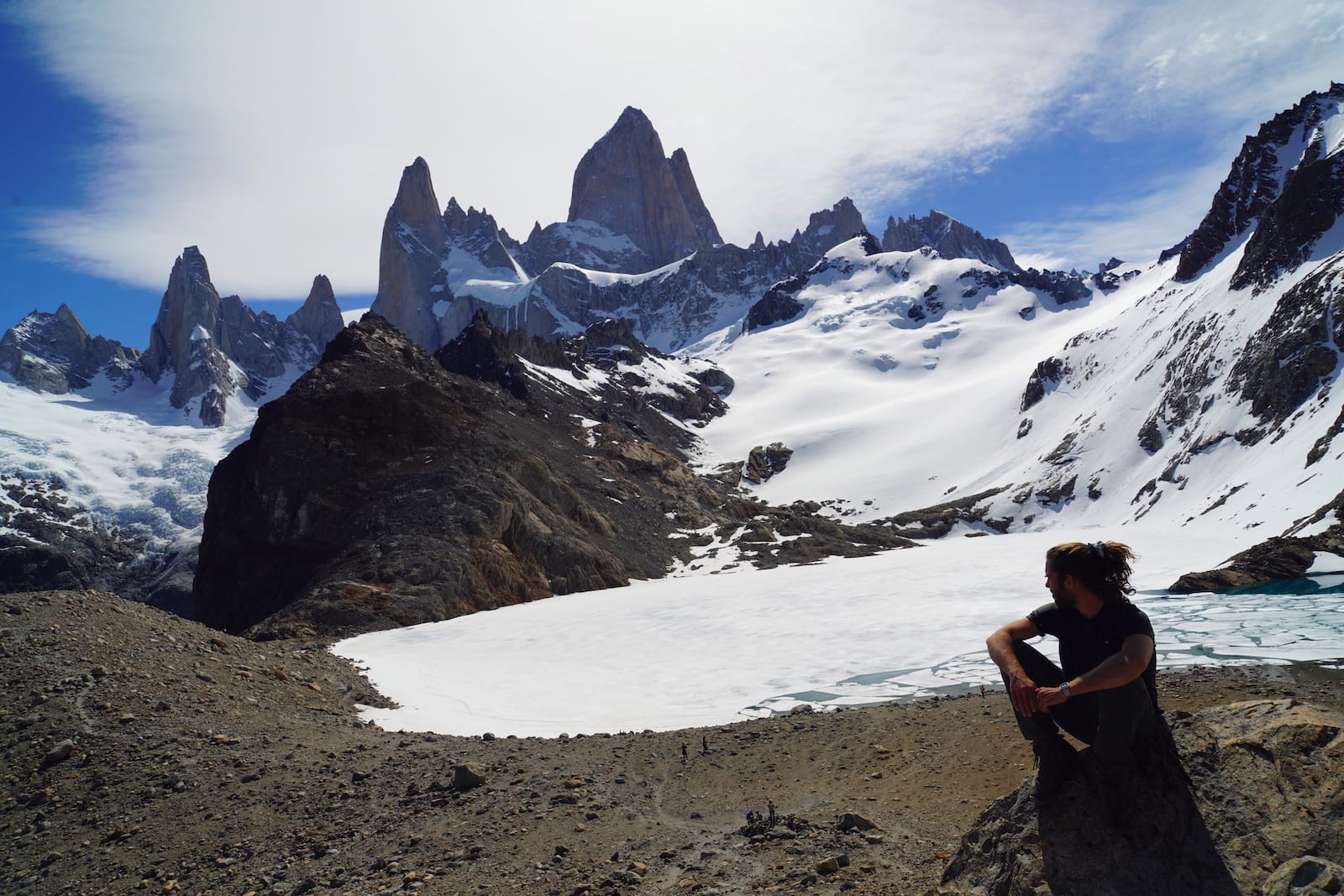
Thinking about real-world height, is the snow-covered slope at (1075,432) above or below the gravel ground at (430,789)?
above

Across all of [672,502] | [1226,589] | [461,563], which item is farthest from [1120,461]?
[461,563]

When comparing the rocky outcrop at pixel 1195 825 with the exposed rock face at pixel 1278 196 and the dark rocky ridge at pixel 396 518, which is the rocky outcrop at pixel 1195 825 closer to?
the dark rocky ridge at pixel 396 518

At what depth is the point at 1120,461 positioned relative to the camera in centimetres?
7856

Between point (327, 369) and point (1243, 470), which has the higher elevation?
point (327, 369)

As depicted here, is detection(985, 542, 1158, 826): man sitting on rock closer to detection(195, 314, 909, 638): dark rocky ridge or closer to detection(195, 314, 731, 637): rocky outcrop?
detection(195, 314, 909, 638): dark rocky ridge

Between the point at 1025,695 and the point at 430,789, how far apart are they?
23.4 feet

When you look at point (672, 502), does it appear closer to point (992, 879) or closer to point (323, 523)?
point (323, 523)

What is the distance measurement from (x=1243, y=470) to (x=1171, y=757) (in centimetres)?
6049

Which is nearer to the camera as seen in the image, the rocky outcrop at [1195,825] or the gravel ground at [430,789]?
the rocky outcrop at [1195,825]

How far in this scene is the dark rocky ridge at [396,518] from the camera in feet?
124

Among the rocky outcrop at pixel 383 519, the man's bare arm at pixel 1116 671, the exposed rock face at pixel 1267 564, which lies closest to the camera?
the man's bare arm at pixel 1116 671

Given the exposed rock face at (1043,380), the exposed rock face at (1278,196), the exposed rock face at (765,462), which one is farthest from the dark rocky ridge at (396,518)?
the exposed rock face at (1043,380)

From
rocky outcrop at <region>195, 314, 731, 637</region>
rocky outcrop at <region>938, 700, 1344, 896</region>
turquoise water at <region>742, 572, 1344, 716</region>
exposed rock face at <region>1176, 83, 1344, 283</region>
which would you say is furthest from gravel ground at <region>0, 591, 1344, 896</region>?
exposed rock face at <region>1176, 83, 1344, 283</region>

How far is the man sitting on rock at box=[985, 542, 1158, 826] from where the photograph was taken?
484 cm
